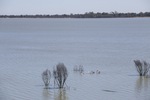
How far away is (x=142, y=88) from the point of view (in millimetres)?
34281

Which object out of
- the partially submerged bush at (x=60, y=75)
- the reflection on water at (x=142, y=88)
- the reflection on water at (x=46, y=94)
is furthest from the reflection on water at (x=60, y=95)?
the reflection on water at (x=142, y=88)

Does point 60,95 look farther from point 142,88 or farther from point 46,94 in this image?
point 142,88

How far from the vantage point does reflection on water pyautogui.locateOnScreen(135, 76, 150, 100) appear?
30.8 metres

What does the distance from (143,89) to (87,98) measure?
5449 millimetres

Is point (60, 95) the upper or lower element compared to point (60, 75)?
lower

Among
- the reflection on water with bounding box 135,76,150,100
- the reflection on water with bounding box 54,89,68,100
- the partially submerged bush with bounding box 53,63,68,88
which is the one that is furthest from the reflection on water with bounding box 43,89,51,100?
the reflection on water with bounding box 135,76,150,100

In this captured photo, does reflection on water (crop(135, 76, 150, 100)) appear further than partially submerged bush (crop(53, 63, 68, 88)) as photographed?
No

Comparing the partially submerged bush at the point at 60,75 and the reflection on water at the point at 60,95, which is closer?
the reflection on water at the point at 60,95

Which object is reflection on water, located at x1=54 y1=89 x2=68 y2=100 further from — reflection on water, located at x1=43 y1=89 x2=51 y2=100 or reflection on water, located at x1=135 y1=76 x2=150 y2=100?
reflection on water, located at x1=135 y1=76 x2=150 y2=100

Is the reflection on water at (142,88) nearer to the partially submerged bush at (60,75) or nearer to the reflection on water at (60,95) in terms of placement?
the reflection on water at (60,95)

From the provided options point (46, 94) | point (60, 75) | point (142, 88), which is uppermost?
point (60, 75)

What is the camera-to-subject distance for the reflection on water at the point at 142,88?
30759mm

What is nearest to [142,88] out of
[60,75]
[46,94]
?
[60,75]

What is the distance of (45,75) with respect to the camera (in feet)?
115
